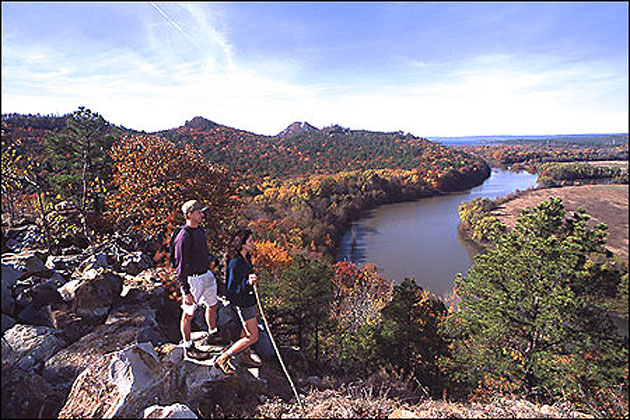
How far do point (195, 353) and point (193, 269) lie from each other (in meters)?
1.22

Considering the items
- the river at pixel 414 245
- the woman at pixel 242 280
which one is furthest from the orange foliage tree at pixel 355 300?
the woman at pixel 242 280

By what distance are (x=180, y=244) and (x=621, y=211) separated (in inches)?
1619

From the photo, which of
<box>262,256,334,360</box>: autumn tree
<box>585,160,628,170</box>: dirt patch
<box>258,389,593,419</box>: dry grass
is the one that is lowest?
<box>262,256,334,360</box>: autumn tree

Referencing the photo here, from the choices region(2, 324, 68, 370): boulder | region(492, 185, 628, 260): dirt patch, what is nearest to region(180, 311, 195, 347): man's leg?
region(2, 324, 68, 370): boulder

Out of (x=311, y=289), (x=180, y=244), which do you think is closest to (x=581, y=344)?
(x=311, y=289)

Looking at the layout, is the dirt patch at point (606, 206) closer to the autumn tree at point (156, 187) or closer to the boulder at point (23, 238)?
the autumn tree at point (156, 187)

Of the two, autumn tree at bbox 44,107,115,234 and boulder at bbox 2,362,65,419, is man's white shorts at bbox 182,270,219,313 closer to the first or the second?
boulder at bbox 2,362,65,419

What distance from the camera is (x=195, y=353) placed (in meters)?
4.22

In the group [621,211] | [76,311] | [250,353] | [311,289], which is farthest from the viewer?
[621,211]

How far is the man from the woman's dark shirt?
421 mm

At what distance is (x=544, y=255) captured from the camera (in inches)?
331

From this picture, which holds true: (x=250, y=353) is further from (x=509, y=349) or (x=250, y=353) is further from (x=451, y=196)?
(x=451, y=196)

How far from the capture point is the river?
3127 centimetres

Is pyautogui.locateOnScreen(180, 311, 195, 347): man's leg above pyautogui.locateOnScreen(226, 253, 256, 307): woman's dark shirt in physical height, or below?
below
